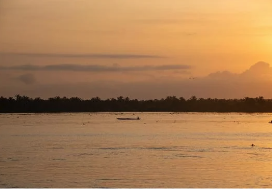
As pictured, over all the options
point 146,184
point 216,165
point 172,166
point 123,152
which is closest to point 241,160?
point 216,165

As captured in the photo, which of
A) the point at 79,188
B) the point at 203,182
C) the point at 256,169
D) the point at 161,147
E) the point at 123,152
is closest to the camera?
the point at 79,188

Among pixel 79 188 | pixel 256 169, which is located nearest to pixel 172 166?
pixel 256 169

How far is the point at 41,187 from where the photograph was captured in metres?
30.0

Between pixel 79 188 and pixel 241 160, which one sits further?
pixel 241 160

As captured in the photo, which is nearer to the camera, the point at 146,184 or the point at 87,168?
the point at 146,184

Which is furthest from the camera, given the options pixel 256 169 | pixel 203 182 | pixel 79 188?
pixel 256 169

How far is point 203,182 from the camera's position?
31.5 meters

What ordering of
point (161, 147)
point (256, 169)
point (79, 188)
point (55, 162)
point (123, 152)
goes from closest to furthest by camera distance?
point (79, 188) < point (256, 169) < point (55, 162) < point (123, 152) < point (161, 147)

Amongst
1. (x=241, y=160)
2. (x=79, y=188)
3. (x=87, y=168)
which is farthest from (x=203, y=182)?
(x=241, y=160)

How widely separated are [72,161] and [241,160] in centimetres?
1246

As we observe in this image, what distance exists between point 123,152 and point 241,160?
A: 35.6 ft

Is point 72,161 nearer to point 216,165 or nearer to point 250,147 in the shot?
point 216,165

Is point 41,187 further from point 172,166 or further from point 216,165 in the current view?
point 216,165

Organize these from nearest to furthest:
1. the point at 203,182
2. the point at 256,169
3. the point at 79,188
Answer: the point at 79,188 < the point at 203,182 < the point at 256,169
